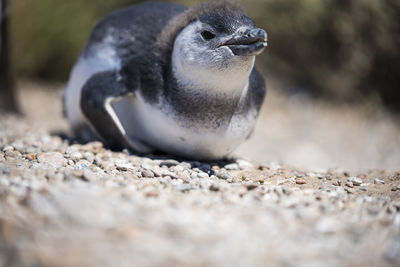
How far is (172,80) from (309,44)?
5.50m

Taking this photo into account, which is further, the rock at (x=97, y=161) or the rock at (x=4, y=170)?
the rock at (x=97, y=161)

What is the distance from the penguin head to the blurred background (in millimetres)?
2642


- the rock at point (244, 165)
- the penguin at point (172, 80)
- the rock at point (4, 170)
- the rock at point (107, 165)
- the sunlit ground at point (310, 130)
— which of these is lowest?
the sunlit ground at point (310, 130)

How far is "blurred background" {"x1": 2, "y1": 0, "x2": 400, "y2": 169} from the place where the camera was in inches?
237

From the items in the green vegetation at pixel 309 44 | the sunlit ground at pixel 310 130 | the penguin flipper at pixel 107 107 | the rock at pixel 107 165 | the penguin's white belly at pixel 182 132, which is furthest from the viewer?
the green vegetation at pixel 309 44

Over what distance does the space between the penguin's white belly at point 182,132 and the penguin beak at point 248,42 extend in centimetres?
50

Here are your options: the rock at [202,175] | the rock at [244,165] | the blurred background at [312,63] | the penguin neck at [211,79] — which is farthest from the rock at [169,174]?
the blurred background at [312,63]

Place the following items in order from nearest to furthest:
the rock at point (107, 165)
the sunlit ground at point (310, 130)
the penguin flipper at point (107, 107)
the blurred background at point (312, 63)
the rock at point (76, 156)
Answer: the rock at point (107, 165) < the rock at point (76, 156) < the penguin flipper at point (107, 107) < the sunlit ground at point (310, 130) < the blurred background at point (312, 63)

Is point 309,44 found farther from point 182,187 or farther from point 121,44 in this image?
point 182,187

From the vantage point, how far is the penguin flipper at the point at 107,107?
301 centimetres

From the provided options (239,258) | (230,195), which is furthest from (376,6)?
(239,258)

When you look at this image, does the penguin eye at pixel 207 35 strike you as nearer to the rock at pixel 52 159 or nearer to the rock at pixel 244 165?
the rock at pixel 244 165

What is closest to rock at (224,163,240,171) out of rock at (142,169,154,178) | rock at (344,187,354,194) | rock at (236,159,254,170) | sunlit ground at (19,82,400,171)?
rock at (236,159,254,170)

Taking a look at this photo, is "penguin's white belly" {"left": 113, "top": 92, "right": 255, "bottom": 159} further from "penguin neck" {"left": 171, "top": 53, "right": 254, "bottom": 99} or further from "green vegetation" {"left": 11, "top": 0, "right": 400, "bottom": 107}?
"green vegetation" {"left": 11, "top": 0, "right": 400, "bottom": 107}
